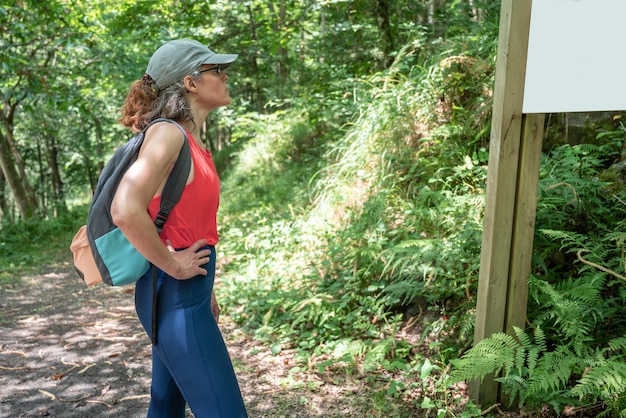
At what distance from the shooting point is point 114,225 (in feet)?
6.47

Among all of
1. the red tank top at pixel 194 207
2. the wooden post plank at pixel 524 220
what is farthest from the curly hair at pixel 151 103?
the wooden post plank at pixel 524 220

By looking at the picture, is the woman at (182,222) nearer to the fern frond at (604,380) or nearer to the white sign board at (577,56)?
the white sign board at (577,56)

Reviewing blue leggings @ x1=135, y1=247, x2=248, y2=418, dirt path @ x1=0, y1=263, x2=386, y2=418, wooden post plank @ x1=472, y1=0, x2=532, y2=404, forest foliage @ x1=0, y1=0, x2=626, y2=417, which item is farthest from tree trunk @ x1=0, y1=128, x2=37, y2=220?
wooden post plank @ x1=472, y1=0, x2=532, y2=404

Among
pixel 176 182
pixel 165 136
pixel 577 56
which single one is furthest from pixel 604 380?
pixel 165 136

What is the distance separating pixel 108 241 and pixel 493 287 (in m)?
2.09

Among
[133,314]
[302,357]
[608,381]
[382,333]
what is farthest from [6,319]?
[608,381]

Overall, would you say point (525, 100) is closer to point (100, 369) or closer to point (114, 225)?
point (114, 225)

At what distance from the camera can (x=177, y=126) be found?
1.93 metres

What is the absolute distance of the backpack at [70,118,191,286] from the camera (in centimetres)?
191

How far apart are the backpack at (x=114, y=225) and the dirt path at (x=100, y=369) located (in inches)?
74.2

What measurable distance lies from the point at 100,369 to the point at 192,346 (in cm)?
276

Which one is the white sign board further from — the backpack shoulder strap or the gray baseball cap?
the backpack shoulder strap

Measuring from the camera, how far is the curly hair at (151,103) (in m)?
2.09

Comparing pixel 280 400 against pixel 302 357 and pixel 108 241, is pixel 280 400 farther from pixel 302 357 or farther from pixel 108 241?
pixel 108 241
